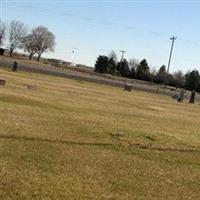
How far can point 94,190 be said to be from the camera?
852cm

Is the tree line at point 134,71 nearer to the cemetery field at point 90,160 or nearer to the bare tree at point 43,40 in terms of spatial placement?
the bare tree at point 43,40

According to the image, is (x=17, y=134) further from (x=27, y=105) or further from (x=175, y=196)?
(x=27, y=105)

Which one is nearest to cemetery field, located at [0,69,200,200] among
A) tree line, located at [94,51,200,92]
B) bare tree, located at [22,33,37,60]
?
tree line, located at [94,51,200,92]

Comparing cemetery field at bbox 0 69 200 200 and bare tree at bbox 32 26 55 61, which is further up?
Answer: bare tree at bbox 32 26 55 61

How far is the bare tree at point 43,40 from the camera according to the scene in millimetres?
170288

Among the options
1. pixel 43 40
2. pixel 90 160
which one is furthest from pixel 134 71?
pixel 90 160

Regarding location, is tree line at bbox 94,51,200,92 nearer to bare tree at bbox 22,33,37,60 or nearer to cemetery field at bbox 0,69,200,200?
bare tree at bbox 22,33,37,60

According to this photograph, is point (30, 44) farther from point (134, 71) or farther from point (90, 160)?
point (90, 160)

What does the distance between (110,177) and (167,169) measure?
6.68ft

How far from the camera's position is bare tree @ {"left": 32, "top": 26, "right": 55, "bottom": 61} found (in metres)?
170

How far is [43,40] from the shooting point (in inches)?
6703

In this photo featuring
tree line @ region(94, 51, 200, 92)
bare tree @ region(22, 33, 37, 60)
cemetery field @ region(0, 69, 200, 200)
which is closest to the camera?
cemetery field @ region(0, 69, 200, 200)

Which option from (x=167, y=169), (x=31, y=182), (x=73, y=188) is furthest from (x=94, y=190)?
(x=167, y=169)

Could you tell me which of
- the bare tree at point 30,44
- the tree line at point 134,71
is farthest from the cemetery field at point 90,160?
the bare tree at point 30,44
